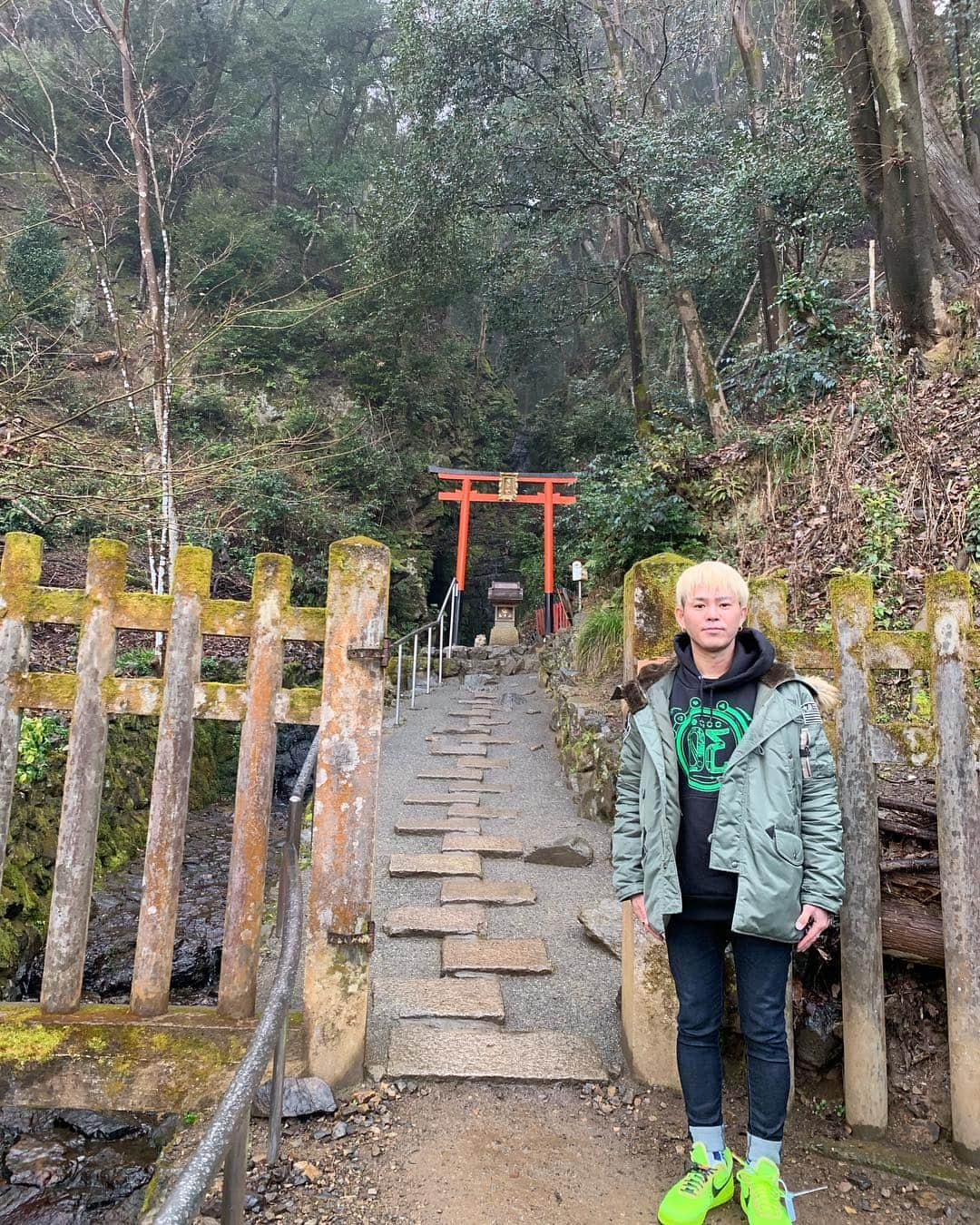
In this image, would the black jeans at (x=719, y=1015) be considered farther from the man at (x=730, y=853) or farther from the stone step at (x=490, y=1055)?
the stone step at (x=490, y=1055)

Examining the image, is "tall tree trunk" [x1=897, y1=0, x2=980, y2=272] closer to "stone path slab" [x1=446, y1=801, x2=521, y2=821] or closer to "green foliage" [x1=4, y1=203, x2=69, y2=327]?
"stone path slab" [x1=446, y1=801, x2=521, y2=821]

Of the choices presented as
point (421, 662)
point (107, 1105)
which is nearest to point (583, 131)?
point (421, 662)

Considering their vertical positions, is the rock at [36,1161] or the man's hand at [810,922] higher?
the man's hand at [810,922]

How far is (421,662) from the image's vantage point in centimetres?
1177

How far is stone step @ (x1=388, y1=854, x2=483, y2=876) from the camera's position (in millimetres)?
4277

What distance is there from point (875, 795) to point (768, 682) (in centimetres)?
62

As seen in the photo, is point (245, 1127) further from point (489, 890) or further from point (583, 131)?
point (583, 131)

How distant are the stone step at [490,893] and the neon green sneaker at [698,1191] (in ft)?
7.15

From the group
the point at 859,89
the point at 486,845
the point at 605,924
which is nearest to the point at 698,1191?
the point at 605,924

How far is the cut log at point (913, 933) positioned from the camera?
2.02 meters

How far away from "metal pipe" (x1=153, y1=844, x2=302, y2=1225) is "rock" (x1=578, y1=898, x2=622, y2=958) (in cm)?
203

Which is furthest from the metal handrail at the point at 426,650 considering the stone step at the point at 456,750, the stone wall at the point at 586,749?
the stone wall at the point at 586,749

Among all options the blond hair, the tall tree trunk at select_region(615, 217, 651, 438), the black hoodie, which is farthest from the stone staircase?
the tall tree trunk at select_region(615, 217, 651, 438)

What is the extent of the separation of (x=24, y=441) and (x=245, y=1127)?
380 cm
